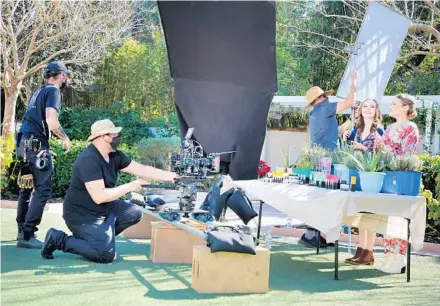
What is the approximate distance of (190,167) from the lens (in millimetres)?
5426

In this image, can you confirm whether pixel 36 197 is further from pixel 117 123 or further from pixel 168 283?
pixel 117 123

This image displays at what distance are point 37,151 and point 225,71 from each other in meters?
1.73

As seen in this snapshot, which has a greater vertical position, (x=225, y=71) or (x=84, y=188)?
(x=225, y=71)

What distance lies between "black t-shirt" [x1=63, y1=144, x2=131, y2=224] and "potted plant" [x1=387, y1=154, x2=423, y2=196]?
2.15 meters

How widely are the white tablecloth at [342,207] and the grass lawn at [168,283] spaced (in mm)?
400

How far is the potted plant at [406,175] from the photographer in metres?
4.95

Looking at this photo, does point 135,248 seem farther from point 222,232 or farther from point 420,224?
point 420,224

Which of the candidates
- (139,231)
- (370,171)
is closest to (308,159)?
(370,171)

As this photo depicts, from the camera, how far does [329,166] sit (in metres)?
5.28

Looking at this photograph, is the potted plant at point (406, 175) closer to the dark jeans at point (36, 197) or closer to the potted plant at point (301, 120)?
the dark jeans at point (36, 197)

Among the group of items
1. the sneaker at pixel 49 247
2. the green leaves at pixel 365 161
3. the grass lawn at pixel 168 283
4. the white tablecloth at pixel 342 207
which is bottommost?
the grass lawn at pixel 168 283

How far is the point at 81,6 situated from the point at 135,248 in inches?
378

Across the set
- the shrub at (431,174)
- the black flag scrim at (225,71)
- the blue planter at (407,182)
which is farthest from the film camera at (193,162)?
the shrub at (431,174)

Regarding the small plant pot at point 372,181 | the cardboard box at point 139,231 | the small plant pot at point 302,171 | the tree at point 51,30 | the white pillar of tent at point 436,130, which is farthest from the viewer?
the white pillar of tent at point 436,130
